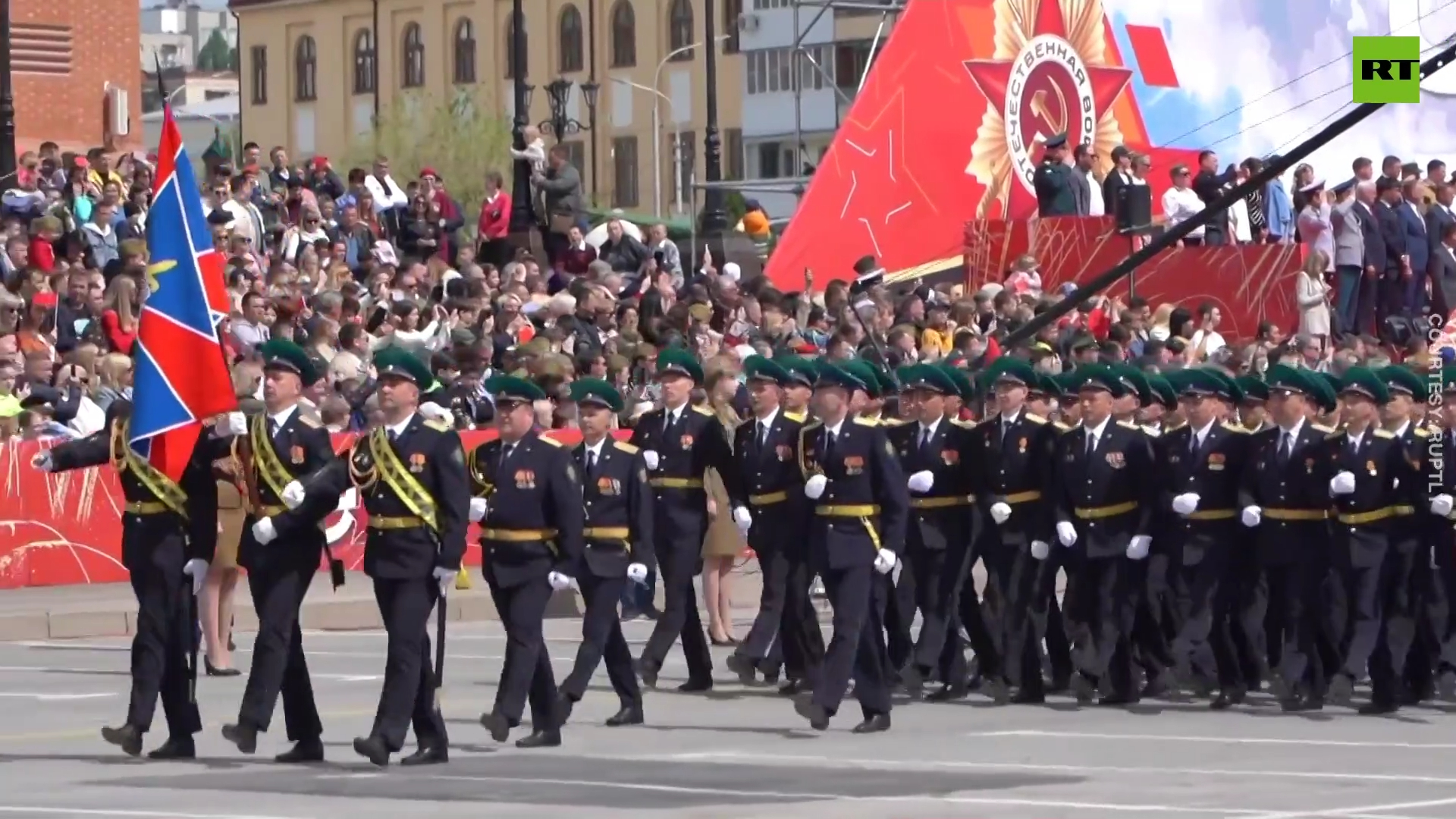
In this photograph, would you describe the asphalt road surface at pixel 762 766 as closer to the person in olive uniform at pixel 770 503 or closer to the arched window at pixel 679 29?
the person in olive uniform at pixel 770 503

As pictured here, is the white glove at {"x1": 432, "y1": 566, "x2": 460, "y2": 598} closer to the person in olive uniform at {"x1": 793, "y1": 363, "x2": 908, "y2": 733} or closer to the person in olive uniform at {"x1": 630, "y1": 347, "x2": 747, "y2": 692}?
the person in olive uniform at {"x1": 793, "y1": 363, "x2": 908, "y2": 733}

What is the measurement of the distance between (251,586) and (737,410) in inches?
216

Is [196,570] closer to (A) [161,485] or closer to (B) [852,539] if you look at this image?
(A) [161,485]

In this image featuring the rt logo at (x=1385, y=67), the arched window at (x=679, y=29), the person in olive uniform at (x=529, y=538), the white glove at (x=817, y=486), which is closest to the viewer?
the person in olive uniform at (x=529, y=538)

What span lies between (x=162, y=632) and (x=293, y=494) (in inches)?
44.2

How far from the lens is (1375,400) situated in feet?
54.4

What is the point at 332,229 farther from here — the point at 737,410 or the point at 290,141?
the point at 290,141

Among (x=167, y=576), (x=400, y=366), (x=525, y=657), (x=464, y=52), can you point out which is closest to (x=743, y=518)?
(x=525, y=657)

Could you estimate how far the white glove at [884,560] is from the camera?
15078 mm

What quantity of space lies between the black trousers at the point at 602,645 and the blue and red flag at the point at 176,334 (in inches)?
83.4

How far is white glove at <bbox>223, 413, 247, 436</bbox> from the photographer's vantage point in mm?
Result: 13719

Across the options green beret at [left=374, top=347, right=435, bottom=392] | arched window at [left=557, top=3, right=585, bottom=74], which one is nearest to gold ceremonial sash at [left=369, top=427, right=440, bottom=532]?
green beret at [left=374, top=347, right=435, bottom=392]

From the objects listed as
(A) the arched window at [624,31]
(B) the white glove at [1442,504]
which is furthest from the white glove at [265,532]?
(A) the arched window at [624,31]

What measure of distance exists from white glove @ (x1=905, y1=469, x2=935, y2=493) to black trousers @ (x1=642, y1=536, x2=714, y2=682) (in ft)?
4.43
